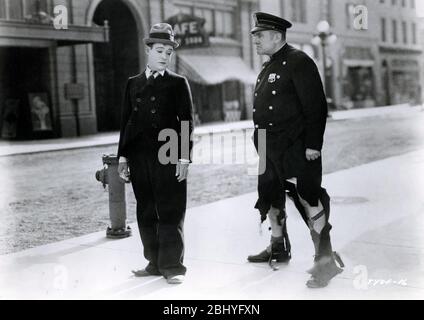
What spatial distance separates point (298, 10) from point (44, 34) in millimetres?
14756

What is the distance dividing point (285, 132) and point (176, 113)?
0.81 metres

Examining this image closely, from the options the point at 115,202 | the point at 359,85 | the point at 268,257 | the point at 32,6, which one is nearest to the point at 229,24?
the point at 359,85

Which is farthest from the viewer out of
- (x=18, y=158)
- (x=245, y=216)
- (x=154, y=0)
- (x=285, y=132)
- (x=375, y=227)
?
(x=154, y=0)

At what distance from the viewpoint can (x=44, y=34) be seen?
20438mm

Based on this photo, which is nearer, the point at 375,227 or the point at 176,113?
the point at 176,113

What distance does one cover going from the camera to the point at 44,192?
32.5 ft

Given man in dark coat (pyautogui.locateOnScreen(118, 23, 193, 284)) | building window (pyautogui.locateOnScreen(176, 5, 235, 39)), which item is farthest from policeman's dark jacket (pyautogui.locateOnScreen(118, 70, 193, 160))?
building window (pyautogui.locateOnScreen(176, 5, 235, 39))

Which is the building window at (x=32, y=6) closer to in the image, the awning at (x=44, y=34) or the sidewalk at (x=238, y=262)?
the awning at (x=44, y=34)

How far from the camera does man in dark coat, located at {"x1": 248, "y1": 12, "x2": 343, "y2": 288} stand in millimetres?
4316

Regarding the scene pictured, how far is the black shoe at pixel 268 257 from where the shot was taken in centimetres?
482

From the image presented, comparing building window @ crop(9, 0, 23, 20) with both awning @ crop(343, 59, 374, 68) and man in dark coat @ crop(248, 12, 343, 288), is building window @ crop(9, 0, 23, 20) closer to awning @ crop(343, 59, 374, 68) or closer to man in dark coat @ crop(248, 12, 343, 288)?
man in dark coat @ crop(248, 12, 343, 288)
